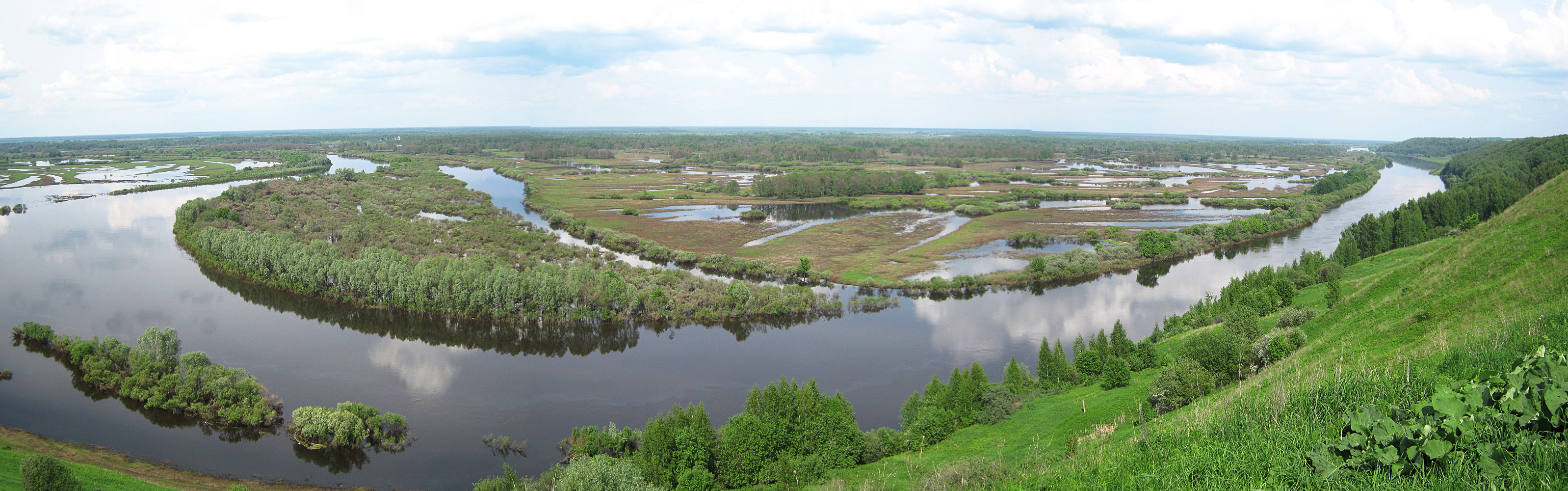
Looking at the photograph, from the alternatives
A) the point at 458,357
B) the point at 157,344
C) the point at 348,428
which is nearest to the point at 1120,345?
the point at 348,428

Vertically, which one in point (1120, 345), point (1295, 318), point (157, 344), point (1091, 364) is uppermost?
point (1295, 318)

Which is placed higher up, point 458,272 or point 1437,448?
point 1437,448

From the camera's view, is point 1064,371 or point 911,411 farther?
point 1064,371

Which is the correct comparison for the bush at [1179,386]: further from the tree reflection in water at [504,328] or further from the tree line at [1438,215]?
the tree line at [1438,215]

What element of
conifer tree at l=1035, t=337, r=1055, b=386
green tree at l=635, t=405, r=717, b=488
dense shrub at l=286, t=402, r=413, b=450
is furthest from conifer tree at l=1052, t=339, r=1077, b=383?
dense shrub at l=286, t=402, r=413, b=450

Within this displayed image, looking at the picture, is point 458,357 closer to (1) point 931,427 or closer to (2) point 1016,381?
(1) point 931,427

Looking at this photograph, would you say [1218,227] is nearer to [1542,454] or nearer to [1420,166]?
[1542,454]

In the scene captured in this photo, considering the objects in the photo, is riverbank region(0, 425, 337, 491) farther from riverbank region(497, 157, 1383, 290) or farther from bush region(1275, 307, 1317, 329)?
riverbank region(497, 157, 1383, 290)
